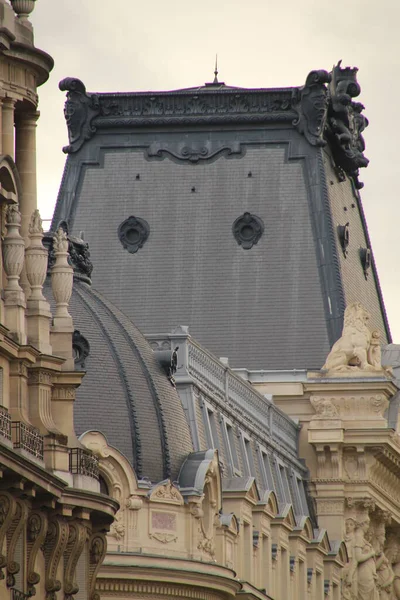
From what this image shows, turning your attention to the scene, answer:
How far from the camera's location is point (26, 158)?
72.2 metres

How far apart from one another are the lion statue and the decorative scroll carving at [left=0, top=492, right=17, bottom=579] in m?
48.1

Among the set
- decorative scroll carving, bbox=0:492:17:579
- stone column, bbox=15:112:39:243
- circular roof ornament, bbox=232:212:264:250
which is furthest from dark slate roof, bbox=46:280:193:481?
circular roof ornament, bbox=232:212:264:250

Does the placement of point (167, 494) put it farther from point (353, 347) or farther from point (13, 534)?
point (353, 347)

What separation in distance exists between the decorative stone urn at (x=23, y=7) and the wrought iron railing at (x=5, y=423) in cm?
866

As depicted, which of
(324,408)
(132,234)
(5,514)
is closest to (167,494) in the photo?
(5,514)

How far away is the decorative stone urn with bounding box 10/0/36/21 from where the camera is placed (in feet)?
235

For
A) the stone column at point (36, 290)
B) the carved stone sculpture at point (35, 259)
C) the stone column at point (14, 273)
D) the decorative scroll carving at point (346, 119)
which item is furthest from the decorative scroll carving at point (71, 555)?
the decorative scroll carving at point (346, 119)

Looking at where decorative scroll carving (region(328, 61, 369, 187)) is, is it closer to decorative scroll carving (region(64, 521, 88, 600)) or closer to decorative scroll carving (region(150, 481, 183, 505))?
decorative scroll carving (region(150, 481, 183, 505))

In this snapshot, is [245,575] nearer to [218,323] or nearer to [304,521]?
[304,521]

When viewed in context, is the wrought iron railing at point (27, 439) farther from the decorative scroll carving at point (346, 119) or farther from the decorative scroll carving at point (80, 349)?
the decorative scroll carving at point (346, 119)

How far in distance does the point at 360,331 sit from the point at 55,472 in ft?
151

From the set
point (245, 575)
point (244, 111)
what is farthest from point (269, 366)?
point (245, 575)

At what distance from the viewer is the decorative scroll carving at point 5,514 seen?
221 feet

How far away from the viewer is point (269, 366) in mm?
117812
